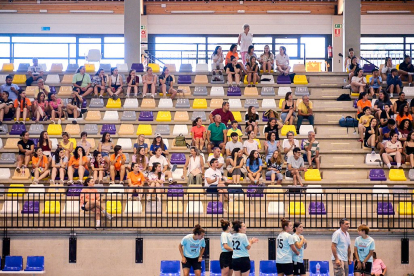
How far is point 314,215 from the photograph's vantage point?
1378 cm

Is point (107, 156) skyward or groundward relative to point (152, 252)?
skyward

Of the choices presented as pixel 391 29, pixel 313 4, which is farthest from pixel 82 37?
pixel 391 29

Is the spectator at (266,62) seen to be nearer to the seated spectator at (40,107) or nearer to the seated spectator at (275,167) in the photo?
the seated spectator at (275,167)

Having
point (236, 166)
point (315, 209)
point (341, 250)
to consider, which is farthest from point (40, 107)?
point (341, 250)

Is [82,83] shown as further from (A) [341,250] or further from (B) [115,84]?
(A) [341,250]

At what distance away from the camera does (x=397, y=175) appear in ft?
51.7

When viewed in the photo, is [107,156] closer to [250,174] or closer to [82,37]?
A: [250,174]

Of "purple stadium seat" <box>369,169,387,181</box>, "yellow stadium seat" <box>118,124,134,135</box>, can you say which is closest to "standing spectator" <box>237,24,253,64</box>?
"yellow stadium seat" <box>118,124,134,135</box>

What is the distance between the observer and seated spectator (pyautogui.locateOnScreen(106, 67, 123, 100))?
1962cm

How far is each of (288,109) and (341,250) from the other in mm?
7141

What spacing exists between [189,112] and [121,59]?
37.9 feet

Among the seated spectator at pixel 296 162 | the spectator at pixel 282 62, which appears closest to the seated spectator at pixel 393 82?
the spectator at pixel 282 62

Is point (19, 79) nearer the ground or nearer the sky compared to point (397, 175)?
nearer the sky

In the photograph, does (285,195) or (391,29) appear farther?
(391,29)
